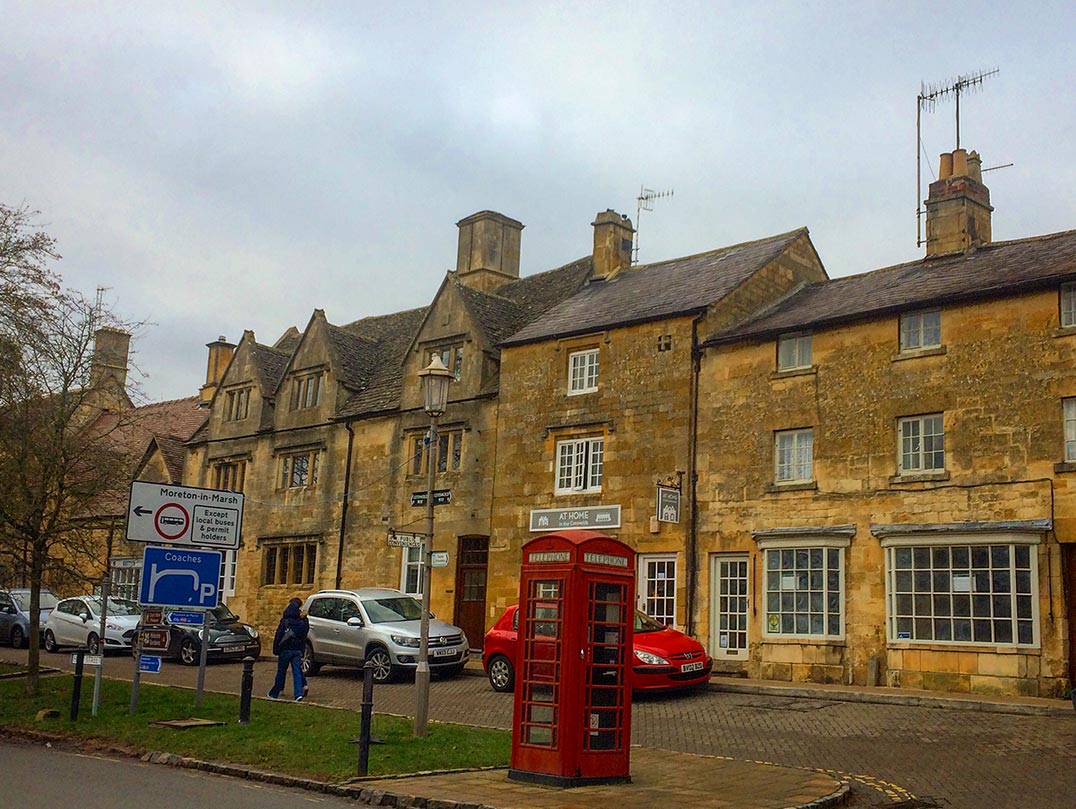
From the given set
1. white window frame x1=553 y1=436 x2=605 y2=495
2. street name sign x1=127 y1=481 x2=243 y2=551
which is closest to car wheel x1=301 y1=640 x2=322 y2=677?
street name sign x1=127 y1=481 x2=243 y2=551

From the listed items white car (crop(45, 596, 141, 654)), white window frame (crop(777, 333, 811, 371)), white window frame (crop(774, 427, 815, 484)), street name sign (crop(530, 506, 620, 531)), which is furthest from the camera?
white car (crop(45, 596, 141, 654))

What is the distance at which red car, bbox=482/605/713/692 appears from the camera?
66.0ft

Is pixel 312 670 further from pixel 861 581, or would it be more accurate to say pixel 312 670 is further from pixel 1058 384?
pixel 1058 384

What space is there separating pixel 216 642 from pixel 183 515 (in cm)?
1061

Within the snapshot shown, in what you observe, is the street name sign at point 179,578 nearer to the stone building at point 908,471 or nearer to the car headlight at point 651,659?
the car headlight at point 651,659

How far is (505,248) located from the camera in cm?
3722

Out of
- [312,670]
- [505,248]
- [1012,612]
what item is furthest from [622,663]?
[505,248]

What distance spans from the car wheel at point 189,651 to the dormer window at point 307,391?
31.2 ft

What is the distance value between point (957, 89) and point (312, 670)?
20.1m

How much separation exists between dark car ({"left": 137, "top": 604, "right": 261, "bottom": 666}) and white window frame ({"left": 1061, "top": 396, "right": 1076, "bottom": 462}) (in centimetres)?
1891

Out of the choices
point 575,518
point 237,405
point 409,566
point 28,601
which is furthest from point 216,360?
point 575,518

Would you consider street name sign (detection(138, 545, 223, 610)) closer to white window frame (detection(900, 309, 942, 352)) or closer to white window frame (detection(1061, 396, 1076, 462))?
white window frame (detection(900, 309, 942, 352))

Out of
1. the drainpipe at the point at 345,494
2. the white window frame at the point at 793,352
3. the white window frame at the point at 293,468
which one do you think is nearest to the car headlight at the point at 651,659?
the white window frame at the point at 793,352

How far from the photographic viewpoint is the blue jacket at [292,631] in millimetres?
19594
